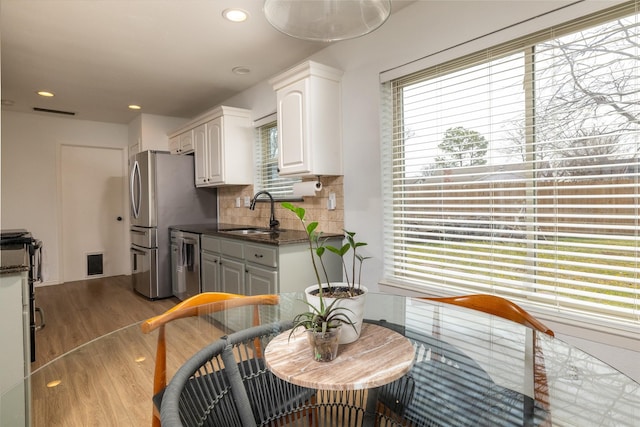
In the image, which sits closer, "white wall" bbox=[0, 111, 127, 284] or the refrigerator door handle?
the refrigerator door handle

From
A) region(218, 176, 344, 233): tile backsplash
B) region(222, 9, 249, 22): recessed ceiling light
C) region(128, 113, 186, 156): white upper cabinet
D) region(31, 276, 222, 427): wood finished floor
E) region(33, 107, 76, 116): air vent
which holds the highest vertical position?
region(33, 107, 76, 116): air vent

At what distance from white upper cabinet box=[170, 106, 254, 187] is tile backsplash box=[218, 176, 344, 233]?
290mm

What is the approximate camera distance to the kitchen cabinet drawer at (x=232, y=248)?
119 inches

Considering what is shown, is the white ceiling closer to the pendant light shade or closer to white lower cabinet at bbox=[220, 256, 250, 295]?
the pendant light shade

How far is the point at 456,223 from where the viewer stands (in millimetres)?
2207

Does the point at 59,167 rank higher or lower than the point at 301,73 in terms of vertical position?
lower

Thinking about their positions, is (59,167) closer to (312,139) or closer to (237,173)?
(237,173)

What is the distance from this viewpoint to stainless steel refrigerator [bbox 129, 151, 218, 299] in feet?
13.8

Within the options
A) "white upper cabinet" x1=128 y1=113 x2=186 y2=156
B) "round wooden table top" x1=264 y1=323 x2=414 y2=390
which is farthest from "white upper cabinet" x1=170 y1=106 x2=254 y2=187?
"round wooden table top" x1=264 y1=323 x2=414 y2=390

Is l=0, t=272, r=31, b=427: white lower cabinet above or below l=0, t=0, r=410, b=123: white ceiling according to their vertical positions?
below

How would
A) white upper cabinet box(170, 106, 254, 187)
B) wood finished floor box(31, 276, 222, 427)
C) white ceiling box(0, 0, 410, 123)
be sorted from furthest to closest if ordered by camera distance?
1. white upper cabinet box(170, 106, 254, 187)
2. white ceiling box(0, 0, 410, 123)
3. wood finished floor box(31, 276, 222, 427)

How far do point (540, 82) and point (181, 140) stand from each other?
13.7 feet

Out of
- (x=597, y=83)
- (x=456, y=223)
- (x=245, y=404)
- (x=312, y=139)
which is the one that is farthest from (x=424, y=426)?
(x=312, y=139)

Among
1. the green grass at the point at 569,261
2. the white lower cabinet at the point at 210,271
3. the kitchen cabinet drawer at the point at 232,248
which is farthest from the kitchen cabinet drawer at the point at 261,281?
the green grass at the point at 569,261
